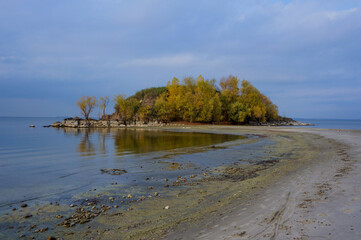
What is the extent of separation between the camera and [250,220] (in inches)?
203

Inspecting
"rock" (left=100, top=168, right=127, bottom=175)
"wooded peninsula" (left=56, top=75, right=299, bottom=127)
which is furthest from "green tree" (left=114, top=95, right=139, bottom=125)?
"rock" (left=100, top=168, right=127, bottom=175)

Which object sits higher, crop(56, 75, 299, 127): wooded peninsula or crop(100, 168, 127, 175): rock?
crop(56, 75, 299, 127): wooded peninsula

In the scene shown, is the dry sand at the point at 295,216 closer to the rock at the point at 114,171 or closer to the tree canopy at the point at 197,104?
the rock at the point at 114,171

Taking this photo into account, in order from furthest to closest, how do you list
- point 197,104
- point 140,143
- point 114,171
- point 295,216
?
point 197,104
point 140,143
point 114,171
point 295,216

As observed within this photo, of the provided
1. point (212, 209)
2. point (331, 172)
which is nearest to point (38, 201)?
point (212, 209)

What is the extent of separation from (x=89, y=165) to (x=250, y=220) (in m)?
10.9

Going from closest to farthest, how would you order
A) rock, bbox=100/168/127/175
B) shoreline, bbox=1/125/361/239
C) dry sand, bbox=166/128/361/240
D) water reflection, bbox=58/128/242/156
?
dry sand, bbox=166/128/361/240, shoreline, bbox=1/125/361/239, rock, bbox=100/168/127/175, water reflection, bbox=58/128/242/156

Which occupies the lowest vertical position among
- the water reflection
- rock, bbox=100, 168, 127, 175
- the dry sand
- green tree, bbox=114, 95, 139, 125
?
rock, bbox=100, 168, 127, 175

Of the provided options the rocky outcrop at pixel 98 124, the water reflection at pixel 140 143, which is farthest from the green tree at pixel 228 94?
the water reflection at pixel 140 143

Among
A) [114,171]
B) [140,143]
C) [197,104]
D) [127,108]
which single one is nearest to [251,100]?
[197,104]

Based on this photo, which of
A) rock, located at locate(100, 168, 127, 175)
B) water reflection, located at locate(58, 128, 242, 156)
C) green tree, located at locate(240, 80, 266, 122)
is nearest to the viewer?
rock, located at locate(100, 168, 127, 175)

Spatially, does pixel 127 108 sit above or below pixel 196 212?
above

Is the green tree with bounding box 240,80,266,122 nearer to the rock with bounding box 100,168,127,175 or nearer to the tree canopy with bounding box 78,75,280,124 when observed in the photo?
the tree canopy with bounding box 78,75,280,124

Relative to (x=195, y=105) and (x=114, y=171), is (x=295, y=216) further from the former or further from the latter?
(x=195, y=105)
